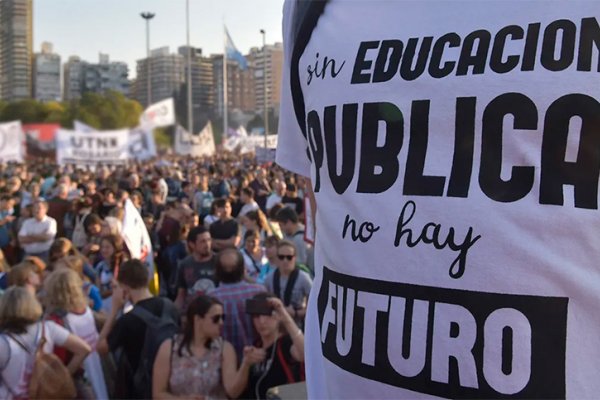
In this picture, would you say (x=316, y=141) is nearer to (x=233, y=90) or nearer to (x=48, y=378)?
(x=48, y=378)

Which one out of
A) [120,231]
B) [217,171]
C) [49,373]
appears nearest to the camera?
[49,373]

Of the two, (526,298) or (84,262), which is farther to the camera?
(84,262)

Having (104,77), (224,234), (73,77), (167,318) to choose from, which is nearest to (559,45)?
(167,318)

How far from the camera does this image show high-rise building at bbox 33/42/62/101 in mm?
126000

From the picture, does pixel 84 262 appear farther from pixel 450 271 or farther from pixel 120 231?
pixel 450 271

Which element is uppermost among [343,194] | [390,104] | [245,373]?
[390,104]

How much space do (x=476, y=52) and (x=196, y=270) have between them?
5583 millimetres

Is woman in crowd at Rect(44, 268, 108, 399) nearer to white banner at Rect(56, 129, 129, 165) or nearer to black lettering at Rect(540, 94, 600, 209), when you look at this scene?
black lettering at Rect(540, 94, 600, 209)

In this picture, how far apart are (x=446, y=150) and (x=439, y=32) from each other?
17 centimetres

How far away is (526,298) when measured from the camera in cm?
87

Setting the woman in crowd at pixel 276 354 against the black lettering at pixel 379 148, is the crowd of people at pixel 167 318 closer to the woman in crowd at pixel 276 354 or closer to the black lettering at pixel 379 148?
the woman in crowd at pixel 276 354

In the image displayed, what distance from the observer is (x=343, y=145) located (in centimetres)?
106

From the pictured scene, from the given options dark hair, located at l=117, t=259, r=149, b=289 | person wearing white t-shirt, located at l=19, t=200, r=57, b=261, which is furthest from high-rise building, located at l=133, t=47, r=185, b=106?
dark hair, located at l=117, t=259, r=149, b=289

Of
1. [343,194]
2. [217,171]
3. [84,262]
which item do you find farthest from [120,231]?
[217,171]
